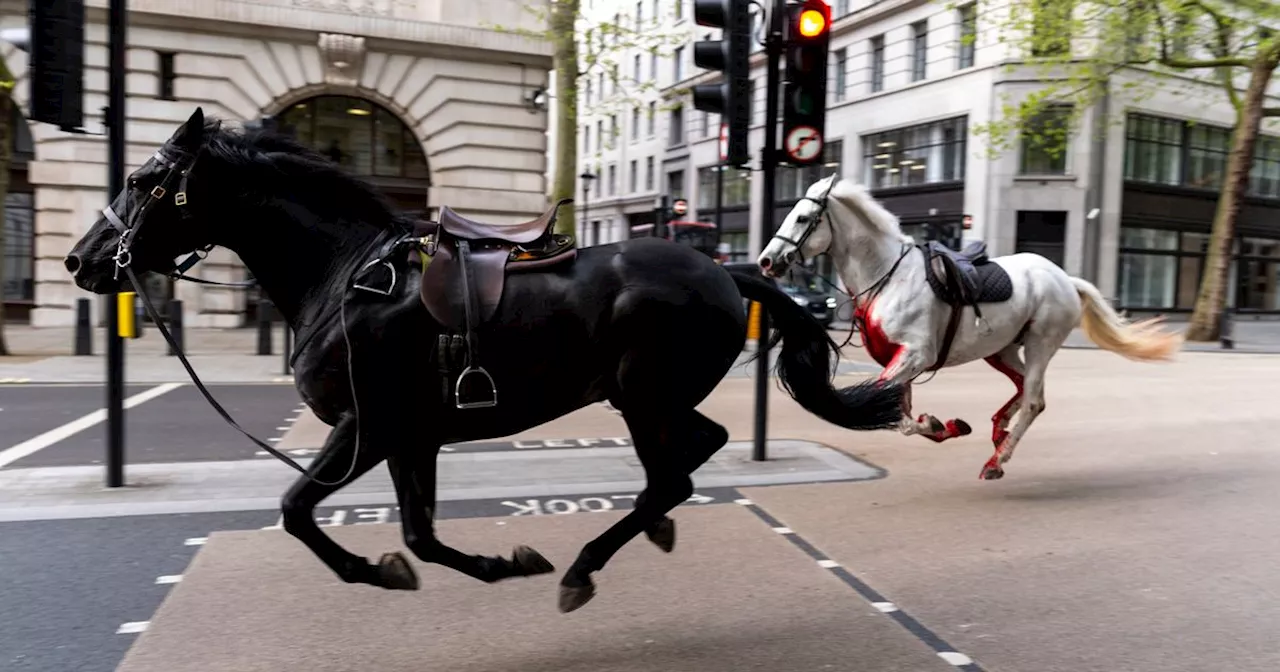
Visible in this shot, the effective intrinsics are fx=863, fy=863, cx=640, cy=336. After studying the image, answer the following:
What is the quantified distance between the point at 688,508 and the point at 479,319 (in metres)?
2.74

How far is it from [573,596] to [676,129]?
49.2 metres

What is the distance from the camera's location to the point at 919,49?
110ft

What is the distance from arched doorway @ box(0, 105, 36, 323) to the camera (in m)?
21.2

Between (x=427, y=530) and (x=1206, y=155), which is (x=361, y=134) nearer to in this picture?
(x=427, y=530)

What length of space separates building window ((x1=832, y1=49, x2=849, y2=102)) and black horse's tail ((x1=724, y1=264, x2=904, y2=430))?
1390 inches

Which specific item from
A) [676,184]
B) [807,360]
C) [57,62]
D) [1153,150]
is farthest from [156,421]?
[676,184]

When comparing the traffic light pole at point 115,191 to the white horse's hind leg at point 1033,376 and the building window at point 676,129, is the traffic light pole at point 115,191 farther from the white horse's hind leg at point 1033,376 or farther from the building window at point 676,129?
the building window at point 676,129

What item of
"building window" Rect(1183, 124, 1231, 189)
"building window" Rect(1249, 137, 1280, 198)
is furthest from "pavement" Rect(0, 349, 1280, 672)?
"building window" Rect(1249, 137, 1280, 198)

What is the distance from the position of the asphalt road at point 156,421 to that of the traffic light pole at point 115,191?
122 cm

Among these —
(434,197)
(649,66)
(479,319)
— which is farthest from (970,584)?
(649,66)

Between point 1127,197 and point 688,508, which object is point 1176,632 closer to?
point 688,508

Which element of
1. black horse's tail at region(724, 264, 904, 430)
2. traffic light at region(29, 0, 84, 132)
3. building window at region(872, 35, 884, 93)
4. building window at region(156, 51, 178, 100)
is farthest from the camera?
building window at region(872, 35, 884, 93)

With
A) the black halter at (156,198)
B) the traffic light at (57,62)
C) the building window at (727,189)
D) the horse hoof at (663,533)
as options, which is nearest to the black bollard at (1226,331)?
the horse hoof at (663,533)

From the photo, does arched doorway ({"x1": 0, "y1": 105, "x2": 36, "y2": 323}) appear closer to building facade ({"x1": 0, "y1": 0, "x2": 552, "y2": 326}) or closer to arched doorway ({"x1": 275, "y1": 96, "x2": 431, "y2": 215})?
building facade ({"x1": 0, "y1": 0, "x2": 552, "y2": 326})
